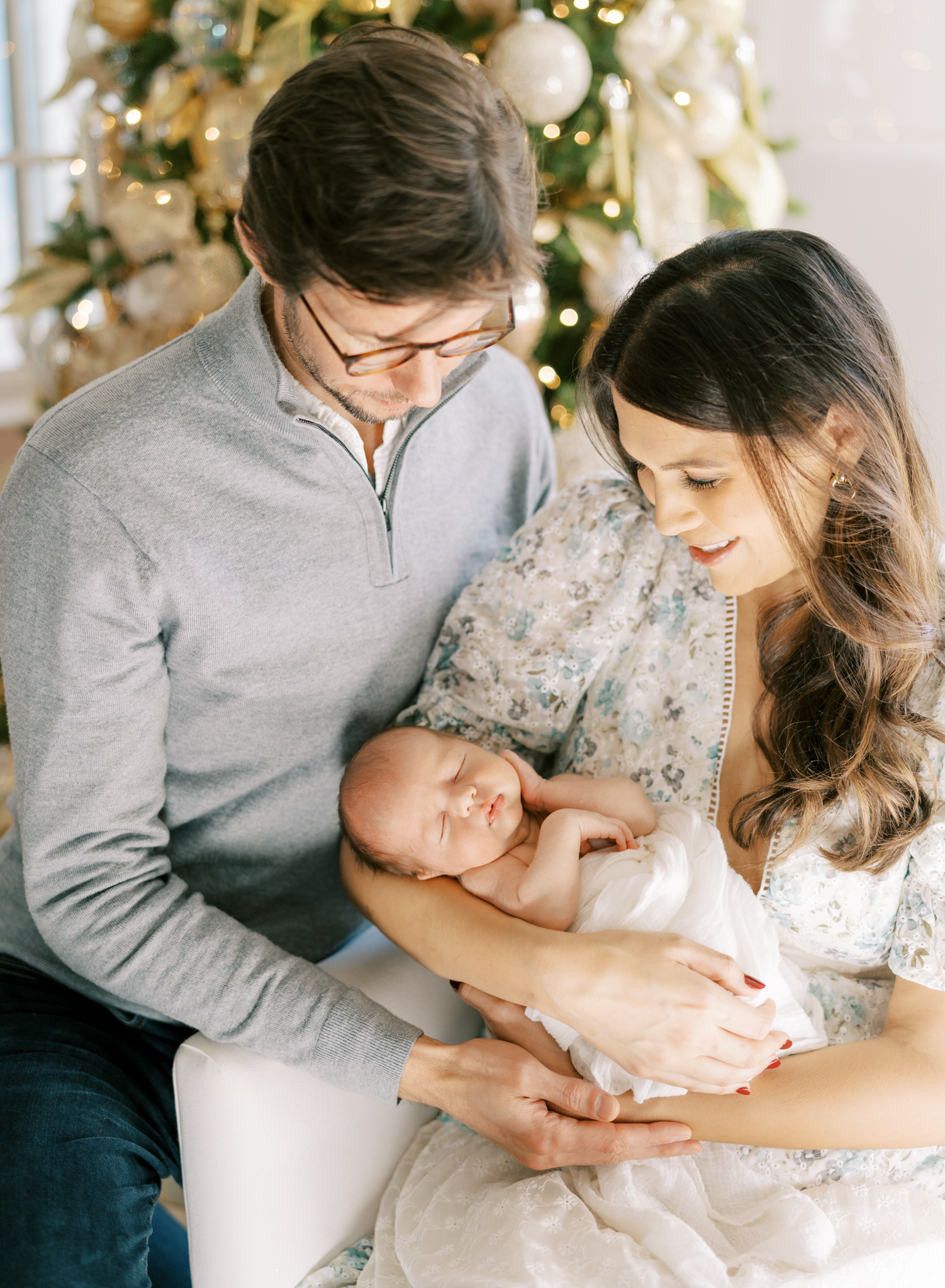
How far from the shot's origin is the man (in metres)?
1.08

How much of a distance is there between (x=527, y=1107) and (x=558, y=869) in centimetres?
29

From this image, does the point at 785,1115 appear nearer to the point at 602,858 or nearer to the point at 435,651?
the point at 602,858

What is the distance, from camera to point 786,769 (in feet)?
4.35

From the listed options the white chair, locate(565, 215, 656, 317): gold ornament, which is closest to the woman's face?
the white chair

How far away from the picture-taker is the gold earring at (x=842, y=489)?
1.22 m

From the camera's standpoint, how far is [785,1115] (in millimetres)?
1216

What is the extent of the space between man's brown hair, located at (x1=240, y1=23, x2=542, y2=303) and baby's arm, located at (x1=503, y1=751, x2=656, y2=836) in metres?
0.65

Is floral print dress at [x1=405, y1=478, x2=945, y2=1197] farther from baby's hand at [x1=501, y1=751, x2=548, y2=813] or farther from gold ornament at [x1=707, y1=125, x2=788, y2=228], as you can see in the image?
gold ornament at [x1=707, y1=125, x2=788, y2=228]

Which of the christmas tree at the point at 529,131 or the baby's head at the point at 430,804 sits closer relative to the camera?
the baby's head at the point at 430,804

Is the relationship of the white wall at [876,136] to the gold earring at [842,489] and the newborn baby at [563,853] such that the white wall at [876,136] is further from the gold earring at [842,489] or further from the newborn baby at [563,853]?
the newborn baby at [563,853]

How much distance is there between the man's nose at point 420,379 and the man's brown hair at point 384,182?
0.39 ft

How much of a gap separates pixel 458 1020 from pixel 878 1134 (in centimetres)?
61

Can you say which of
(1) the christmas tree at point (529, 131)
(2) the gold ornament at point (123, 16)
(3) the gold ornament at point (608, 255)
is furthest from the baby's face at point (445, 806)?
(2) the gold ornament at point (123, 16)

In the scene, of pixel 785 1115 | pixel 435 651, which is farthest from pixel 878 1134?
pixel 435 651
